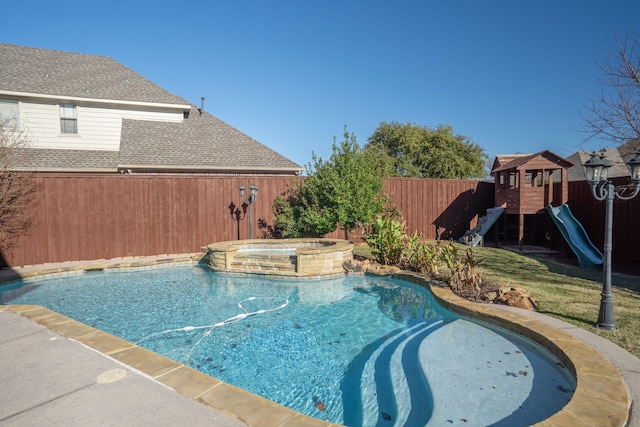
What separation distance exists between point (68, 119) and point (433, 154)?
2122 cm

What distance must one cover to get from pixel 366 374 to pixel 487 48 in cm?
1537

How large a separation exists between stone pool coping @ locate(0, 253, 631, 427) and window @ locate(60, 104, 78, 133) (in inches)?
418

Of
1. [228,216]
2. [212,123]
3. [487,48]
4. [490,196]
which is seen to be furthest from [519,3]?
[212,123]

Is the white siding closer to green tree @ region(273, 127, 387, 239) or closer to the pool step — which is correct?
green tree @ region(273, 127, 387, 239)

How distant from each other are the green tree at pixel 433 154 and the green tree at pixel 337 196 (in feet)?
49.4

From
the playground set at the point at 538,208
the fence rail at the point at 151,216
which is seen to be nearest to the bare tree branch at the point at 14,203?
the fence rail at the point at 151,216

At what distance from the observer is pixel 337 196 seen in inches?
380

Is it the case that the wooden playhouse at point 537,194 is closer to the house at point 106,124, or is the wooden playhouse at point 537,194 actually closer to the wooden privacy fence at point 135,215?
the wooden privacy fence at point 135,215

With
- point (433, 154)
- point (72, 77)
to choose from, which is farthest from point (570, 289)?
point (433, 154)

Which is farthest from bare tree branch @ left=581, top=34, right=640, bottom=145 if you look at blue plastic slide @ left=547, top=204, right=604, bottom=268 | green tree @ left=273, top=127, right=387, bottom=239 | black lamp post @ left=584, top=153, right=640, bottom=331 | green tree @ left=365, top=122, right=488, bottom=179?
green tree @ left=365, top=122, right=488, bottom=179

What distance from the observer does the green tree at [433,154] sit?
82.8 ft

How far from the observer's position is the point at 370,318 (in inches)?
212

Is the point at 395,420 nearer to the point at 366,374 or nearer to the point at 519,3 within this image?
the point at 366,374

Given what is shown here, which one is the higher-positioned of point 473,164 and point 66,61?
point 66,61
